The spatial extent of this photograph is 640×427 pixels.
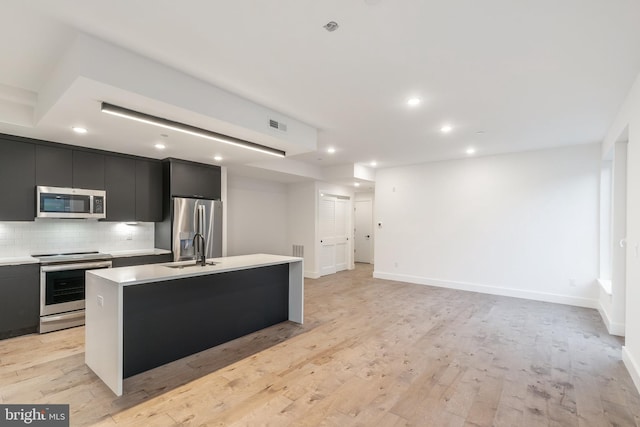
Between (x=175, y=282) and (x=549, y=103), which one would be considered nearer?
(x=175, y=282)

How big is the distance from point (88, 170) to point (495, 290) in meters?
7.35

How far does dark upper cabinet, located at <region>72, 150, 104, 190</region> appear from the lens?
4.28 meters

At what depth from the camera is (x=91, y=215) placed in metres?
4.37

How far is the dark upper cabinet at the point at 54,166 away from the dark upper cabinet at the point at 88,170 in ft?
0.19

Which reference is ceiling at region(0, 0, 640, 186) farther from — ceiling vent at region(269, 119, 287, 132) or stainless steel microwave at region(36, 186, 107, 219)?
stainless steel microwave at region(36, 186, 107, 219)

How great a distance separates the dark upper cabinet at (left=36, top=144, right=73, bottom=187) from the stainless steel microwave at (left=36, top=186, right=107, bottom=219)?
10cm

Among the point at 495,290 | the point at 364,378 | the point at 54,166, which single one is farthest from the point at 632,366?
the point at 54,166

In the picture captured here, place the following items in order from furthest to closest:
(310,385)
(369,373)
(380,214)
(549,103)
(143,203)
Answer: (380,214)
(143,203)
(549,103)
(369,373)
(310,385)

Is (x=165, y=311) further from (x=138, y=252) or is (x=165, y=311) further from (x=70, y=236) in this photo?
(x=70, y=236)

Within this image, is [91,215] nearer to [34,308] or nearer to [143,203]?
[143,203]

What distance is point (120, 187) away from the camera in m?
4.73

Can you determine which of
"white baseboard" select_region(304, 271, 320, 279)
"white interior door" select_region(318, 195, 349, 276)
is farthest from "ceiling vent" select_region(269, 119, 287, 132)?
"white baseboard" select_region(304, 271, 320, 279)

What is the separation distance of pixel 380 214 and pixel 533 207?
3.17m

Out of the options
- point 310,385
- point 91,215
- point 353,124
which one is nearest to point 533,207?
point 353,124
